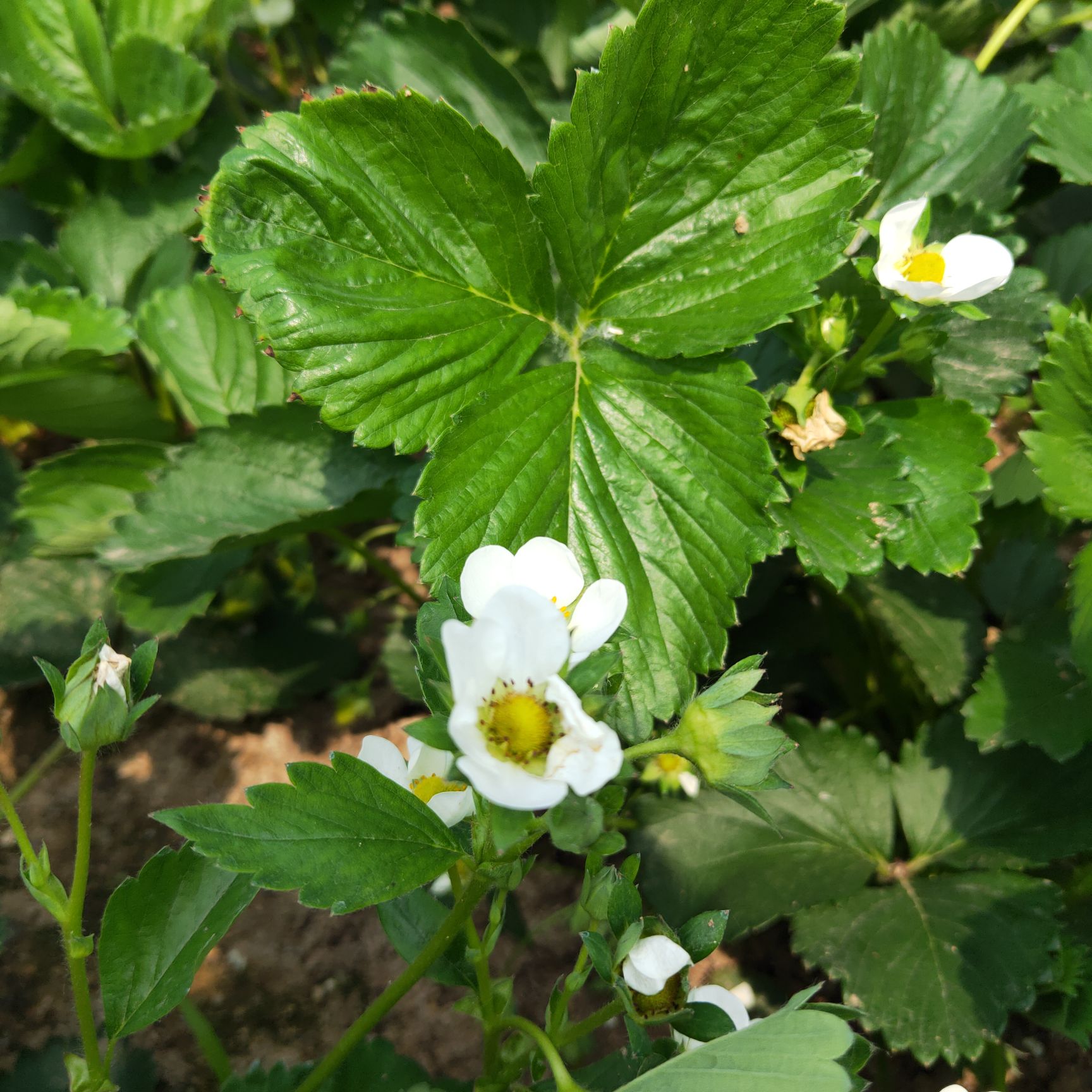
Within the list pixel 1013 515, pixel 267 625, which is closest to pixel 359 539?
pixel 267 625

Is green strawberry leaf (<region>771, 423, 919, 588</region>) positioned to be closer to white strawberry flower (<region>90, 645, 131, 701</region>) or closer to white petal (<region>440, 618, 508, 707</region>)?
white petal (<region>440, 618, 508, 707</region>)

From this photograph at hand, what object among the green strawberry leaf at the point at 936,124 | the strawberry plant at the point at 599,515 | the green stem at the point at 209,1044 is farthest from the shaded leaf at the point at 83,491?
the green strawberry leaf at the point at 936,124

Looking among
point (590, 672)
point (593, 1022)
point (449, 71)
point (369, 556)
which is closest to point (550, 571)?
point (590, 672)

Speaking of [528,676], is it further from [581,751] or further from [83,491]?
[83,491]

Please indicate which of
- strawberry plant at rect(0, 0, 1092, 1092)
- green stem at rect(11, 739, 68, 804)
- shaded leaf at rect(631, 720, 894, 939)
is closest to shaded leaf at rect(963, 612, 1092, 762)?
strawberry plant at rect(0, 0, 1092, 1092)

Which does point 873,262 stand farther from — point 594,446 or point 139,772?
point 139,772

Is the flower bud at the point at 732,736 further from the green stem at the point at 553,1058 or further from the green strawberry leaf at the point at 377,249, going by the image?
→ the green strawberry leaf at the point at 377,249

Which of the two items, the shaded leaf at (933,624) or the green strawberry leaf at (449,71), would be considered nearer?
the shaded leaf at (933,624)
